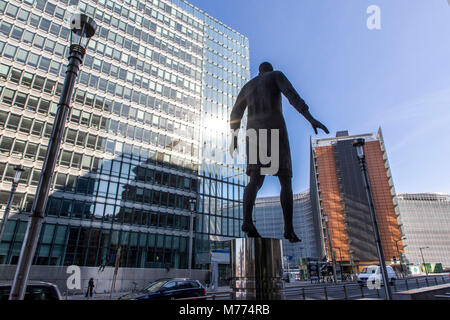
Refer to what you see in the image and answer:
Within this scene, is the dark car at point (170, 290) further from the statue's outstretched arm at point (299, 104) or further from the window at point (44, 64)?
the window at point (44, 64)

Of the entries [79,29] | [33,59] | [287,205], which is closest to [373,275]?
[287,205]

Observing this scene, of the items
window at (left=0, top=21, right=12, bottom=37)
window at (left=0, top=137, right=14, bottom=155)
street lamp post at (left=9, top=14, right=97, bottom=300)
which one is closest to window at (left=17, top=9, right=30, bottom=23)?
window at (left=0, top=21, right=12, bottom=37)

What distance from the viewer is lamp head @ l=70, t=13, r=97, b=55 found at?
18.0 ft

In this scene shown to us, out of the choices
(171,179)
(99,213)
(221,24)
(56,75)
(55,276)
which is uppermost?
(221,24)

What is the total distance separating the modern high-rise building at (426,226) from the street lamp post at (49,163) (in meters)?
142

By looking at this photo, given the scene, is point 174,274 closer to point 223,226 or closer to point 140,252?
point 140,252

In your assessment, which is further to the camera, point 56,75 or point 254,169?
point 56,75

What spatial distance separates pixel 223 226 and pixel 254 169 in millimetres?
42335

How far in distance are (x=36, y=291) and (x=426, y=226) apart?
158m

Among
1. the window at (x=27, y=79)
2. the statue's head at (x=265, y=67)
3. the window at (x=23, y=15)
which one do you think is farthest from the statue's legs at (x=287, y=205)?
the window at (x=23, y=15)

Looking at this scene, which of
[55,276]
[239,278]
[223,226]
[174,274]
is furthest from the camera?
[223,226]

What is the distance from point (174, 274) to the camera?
3728cm

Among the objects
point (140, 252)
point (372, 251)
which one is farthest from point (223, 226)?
point (372, 251)

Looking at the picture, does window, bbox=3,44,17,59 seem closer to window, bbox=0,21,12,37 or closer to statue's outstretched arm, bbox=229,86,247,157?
window, bbox=0,21,12,37
